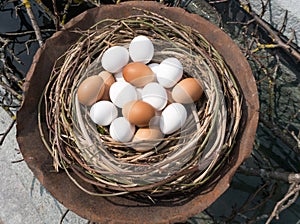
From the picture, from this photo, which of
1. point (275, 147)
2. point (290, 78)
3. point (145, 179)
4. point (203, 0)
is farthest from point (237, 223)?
point (203, 0)

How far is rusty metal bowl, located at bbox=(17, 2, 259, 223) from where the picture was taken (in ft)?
2.90

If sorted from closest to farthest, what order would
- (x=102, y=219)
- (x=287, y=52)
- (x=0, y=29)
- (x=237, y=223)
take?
1. (x=102, y=219)
2. (x=287, y=52)
3. (x=237, y=223)
4. (x=0, y=29)

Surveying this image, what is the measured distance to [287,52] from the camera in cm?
123

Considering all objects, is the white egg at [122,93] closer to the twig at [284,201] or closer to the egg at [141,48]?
the egg at [141,48]

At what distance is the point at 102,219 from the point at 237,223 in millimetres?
623

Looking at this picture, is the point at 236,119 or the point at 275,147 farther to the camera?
the point at 275,147

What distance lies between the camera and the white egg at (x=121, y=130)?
94 cm

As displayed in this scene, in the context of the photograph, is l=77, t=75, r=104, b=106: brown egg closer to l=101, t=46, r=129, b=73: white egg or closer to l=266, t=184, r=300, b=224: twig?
l=101, t=46, r=129, b=73: white egg

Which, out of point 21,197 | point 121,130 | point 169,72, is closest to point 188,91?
point 169,72

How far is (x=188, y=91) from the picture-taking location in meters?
0.93

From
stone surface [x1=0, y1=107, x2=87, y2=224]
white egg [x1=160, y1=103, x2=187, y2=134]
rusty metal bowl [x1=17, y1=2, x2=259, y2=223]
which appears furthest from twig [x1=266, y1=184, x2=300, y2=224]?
stone surface [x1=0, y1=107, x2=87, y2=224]

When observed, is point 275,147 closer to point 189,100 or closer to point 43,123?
point 189,100

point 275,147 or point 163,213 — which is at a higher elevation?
point 163,213

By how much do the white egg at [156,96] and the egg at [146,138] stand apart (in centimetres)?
6
